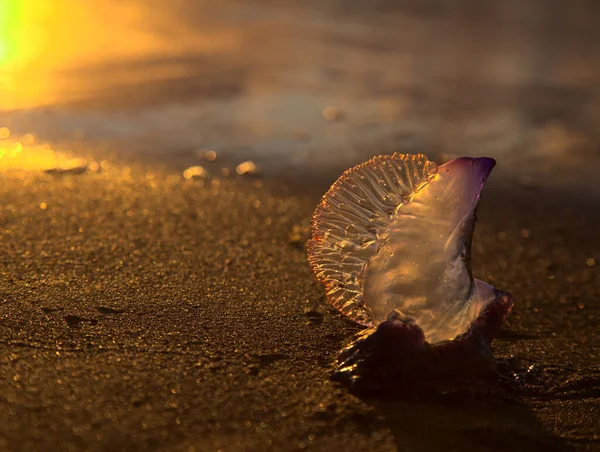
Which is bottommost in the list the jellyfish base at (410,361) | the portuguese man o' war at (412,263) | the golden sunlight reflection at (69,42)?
the jellyfish base at (410,361)

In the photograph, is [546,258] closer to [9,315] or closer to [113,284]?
[113,284]

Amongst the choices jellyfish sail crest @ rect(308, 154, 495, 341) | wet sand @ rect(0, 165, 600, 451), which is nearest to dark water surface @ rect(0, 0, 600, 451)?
wet sand @ rect(0, 165, 600, 451)

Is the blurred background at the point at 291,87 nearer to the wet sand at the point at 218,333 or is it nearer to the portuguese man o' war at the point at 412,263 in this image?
the wet sand at the point at 218,333

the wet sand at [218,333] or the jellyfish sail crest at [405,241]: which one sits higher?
the jellyfish sail crest at [405,241]

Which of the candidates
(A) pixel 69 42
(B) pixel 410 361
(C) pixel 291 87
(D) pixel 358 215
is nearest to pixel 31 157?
(D) pixel 358 215

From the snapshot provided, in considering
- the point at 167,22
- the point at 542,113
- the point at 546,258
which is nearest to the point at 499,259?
the point at 546,258

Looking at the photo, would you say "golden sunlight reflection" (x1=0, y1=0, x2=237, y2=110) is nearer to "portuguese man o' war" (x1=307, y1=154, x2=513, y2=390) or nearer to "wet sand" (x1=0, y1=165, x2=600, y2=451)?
→ "wet sand" (x1=0, y1=165, x2=600, y2=451)

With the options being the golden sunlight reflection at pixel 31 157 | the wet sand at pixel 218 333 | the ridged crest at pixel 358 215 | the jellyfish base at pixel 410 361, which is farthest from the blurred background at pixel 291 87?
the jellyfish base at pixel 410 361

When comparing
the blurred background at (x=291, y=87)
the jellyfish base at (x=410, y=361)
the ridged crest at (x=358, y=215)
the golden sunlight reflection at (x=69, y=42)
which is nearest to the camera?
the jellyfish base at (x=410, y=361)

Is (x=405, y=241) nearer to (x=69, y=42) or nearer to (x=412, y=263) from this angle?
(x=412, y=263)
